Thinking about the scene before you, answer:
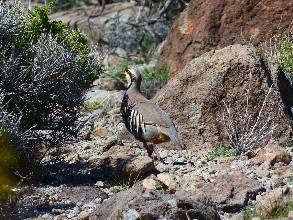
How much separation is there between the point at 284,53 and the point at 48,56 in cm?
389

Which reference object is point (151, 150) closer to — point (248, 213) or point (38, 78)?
point (38, 78)

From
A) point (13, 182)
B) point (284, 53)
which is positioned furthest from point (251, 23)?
point (13, 182)

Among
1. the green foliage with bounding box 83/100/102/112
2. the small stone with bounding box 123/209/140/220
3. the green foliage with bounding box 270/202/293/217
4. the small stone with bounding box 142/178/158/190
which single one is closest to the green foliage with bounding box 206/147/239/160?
the small stone with bounding box 142/178/158/190

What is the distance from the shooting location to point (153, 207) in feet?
22.9

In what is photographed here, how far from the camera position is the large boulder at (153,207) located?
695 centimetres

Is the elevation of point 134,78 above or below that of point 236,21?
below

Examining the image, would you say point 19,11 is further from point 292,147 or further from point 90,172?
point 292,147

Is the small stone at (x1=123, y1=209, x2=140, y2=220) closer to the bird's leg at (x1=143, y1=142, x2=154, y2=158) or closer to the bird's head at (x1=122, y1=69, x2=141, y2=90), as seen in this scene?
the bird's leg at (x1=143, y1=142, x2=154, y2=158)

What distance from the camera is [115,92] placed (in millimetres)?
14820

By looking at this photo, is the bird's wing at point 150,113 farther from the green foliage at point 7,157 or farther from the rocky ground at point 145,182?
the green foliage at point 7,157

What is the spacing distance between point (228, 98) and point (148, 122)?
4.62ft

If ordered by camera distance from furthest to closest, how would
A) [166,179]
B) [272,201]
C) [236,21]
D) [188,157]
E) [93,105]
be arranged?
[236,21], [93,105], [188,157], [166,179], [272,201]

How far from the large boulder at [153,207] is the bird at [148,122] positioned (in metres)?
2.38

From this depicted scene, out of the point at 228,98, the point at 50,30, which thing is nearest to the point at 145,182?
the point at 50,30
